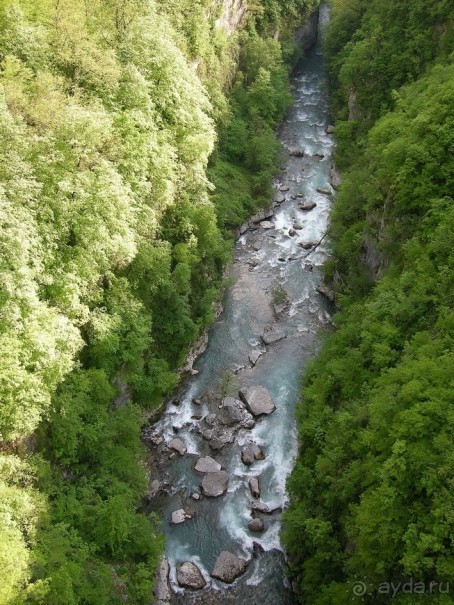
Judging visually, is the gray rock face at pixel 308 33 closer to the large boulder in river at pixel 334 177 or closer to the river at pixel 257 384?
the river at pixel 257 384

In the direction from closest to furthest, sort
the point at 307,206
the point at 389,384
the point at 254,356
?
the point at 389,384, the point at 254,356, the point at 307,206

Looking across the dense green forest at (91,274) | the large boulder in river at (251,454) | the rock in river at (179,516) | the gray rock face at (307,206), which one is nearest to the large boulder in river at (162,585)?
the dense green forest at (91,274)

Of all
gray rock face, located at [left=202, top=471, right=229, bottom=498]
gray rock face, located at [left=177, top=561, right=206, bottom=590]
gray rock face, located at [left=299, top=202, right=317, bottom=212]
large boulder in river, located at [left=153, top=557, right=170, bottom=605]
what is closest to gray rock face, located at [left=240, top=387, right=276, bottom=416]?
gray rock face, located at [left=202, top=471, right=229, bottom=498]

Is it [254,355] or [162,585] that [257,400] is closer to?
[254,355]

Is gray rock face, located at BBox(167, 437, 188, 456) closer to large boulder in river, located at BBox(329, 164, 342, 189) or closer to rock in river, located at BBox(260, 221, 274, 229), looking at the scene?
rock in river, located at BBox(260, 221, 274, 229)

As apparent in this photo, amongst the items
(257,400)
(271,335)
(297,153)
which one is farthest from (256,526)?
(297,153)

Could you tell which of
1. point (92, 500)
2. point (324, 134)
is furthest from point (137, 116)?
point (324, 134)
